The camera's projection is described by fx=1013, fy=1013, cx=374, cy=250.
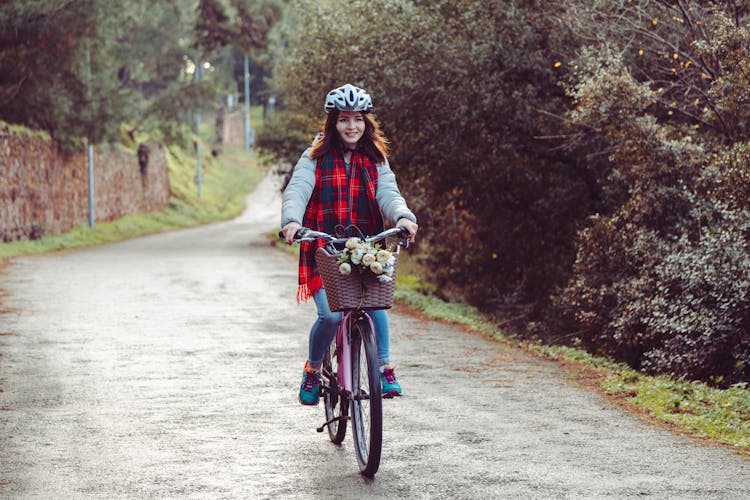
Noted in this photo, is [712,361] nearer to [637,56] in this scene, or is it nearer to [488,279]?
[637,56]

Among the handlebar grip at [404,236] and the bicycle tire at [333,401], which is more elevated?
the handlebar grip at [404,236]

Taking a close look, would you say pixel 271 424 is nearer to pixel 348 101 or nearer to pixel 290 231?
pixel 290 231

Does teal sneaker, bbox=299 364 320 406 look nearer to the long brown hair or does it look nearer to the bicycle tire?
the bicycle tire

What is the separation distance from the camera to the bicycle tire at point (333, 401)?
6320 millimetres

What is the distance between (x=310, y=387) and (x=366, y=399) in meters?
0.65

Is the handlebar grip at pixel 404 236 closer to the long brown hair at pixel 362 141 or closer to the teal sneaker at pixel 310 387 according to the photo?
the long brown hair at pixel 362 141

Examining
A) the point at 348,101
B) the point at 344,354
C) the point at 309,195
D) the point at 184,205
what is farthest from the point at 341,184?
the point at 184,205

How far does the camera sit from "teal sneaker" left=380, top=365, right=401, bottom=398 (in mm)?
5816

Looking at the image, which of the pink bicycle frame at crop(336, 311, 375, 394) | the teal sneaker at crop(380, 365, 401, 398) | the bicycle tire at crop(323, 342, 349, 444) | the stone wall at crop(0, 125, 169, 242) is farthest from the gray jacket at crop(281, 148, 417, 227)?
the stone wall at crop(0, 125, 169, 242)

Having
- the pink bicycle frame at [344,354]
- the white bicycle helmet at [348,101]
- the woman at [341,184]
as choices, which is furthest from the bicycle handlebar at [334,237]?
the white bicycle helmet at [348,101]

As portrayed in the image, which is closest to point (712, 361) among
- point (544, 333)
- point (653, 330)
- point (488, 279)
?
point (653, 330)

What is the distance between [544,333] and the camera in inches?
651

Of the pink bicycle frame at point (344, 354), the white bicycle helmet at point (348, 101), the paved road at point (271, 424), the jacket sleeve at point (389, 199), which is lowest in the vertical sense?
the paved road at point (271, 424)

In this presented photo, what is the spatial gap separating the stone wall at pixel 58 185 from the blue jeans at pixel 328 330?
81.1ft
